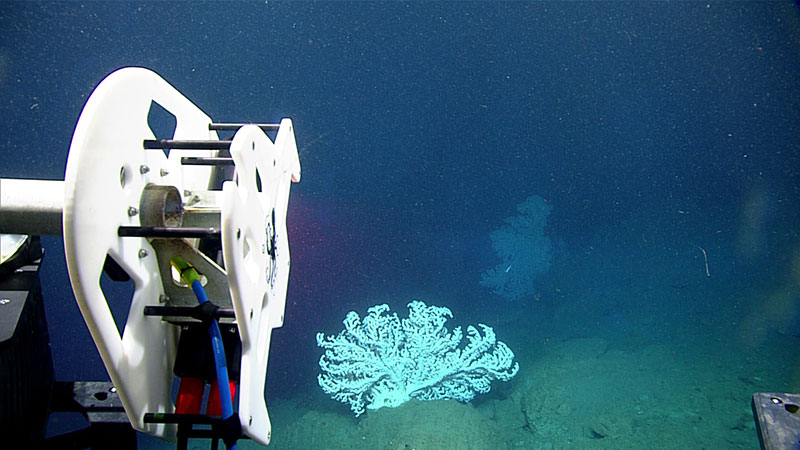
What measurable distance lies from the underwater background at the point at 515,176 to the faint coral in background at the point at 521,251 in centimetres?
6

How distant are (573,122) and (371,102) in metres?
1.27

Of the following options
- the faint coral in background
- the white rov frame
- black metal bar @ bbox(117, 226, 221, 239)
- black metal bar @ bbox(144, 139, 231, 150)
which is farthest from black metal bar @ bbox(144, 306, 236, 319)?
the faint coral in background

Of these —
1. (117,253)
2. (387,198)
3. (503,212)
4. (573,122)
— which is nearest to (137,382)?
(117,253)

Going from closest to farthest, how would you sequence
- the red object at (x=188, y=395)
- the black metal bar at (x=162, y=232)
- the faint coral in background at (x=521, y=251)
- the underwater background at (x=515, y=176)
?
the black metal bar at (x=162, y=232), the red object at (x=188, y=395), the underwater background at (x=515, y=176), the faint coral in background at (x=521, y=251)

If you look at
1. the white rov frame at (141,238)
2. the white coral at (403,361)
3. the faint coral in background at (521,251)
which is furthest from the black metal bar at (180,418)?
the faint coral in background at (521,251)

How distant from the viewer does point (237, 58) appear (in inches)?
112

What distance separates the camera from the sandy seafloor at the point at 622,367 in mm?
2988

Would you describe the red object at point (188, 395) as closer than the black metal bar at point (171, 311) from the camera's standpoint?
No

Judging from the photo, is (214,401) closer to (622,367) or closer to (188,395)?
(188,395)

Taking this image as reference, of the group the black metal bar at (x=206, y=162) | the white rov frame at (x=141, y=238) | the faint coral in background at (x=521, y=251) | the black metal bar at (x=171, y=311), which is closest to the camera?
the white rov frame at (x=141, y=238)

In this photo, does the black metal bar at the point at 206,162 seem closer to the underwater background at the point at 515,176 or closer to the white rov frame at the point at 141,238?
→ the white rov frame at the point at 141,238

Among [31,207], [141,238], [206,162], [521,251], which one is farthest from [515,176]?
[31,207]

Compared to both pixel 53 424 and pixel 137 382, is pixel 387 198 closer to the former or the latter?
pixel 137 382

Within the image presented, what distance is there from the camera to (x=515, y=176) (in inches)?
124
